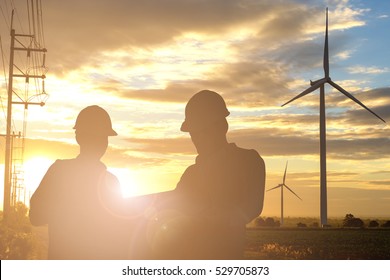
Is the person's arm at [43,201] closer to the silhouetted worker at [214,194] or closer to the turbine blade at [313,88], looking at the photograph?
the silhouetted worker at [214,194]

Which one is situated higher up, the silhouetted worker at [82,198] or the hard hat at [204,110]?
the hard hat at [204,110]

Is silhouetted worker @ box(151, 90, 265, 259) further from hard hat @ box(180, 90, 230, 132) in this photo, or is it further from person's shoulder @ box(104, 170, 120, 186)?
person's shoulder @ box(104, 170, 120, 186)

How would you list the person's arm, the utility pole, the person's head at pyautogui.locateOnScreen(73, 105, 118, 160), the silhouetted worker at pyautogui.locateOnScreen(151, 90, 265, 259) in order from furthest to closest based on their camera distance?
1. the utility pole
2. the person's head at pyautogui.locateOnScreen(73, 105, 118, 160)
3. the person's arm
4. the silhouetted worker at pyautogui.locateOnScreen(151, 90, 265, 259)

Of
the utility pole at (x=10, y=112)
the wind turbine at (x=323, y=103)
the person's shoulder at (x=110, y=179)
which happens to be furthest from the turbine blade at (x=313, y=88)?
the person's shoulder at (x=110, y=179)

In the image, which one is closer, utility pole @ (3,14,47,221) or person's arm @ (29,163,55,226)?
person's arm @ (29,163,55,226)

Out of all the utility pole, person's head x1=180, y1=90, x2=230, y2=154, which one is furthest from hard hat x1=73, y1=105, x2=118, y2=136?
the utility pole

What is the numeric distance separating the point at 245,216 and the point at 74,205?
4.93 ft

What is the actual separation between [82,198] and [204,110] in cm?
140

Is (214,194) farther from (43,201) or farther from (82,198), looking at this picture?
(43,201)

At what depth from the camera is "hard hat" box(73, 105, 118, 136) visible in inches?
171

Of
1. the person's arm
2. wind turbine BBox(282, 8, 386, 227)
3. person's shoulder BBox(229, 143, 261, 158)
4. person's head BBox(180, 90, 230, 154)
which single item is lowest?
the person's arm

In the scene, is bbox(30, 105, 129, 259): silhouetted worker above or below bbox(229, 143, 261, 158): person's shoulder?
below

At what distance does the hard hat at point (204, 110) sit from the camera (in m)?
3.47
